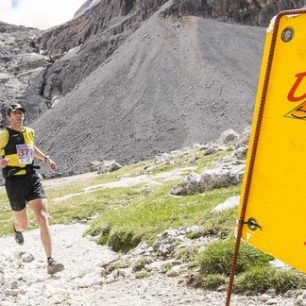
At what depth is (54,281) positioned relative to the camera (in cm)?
1211

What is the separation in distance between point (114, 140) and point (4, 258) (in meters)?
88.0

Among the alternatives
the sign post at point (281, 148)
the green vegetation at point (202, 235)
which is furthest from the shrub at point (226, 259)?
the sign post at point (281, 148)

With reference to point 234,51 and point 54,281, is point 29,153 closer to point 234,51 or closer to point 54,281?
point 54,281

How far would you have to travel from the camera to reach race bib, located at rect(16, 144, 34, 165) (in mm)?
12234

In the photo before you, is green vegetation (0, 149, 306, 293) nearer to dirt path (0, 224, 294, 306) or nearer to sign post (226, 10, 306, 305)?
dirt path (0, 224, 294, 306)

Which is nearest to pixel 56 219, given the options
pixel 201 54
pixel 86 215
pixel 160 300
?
pixel 86 215

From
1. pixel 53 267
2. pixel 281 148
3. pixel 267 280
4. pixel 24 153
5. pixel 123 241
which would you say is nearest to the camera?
pixel 281 148

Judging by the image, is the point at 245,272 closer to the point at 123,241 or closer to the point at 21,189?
the point at 21,189

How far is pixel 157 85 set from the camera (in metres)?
119

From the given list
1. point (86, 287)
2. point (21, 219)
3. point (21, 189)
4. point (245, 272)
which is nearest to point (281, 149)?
point (245, 272)

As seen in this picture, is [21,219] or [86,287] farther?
[21,219]

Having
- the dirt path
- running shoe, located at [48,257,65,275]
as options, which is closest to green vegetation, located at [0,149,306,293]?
the dirt path

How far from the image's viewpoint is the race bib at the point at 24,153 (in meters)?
12.2

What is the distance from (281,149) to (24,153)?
27.2ft
